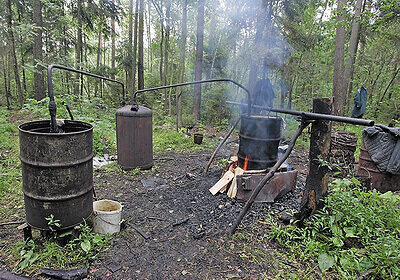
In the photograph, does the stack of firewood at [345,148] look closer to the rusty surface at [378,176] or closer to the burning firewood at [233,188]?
the rusty surface at [378,176]

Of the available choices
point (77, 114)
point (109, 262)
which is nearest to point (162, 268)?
point (109, 262)

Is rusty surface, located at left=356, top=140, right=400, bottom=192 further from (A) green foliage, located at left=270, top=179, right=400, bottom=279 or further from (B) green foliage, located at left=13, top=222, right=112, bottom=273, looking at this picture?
(B) green foliage, located at left=13, top=222, right=112, bottom=273

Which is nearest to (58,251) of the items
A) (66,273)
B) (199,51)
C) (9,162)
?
(66,273)

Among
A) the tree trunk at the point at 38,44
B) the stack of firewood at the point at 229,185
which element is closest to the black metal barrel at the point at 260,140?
the stack of firewood at the point at 229,185

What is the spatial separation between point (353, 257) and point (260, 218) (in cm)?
114

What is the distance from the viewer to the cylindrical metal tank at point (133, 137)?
16.0ft

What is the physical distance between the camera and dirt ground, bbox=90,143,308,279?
2.22m

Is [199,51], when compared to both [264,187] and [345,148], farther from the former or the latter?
[264,187]

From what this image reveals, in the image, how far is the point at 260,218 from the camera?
10.2ft

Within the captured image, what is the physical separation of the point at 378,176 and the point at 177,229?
169 inches

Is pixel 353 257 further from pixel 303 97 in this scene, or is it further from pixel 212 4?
pixel 212 4

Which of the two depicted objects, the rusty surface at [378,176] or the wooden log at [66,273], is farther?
the rusty surface at [378,176]

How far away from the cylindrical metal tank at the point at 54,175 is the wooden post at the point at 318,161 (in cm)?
274

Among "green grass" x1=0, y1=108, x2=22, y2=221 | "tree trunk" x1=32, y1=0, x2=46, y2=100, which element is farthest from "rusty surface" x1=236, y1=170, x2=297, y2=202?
"tree trunk" x1=32, y1=0, x2=46, y2=100
